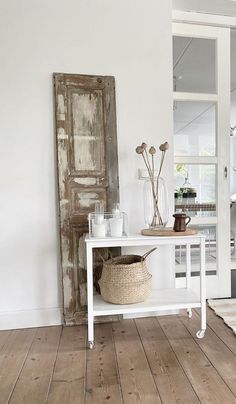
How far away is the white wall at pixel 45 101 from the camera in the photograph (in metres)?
2.06

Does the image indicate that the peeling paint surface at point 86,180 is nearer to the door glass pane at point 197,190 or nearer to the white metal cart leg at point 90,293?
the white metal cart leg at point 90,293

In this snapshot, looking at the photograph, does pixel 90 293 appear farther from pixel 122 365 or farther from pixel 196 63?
pixel 196 63

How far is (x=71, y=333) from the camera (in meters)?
2.03

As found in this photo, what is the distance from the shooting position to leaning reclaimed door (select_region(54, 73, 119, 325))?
2.10 meters

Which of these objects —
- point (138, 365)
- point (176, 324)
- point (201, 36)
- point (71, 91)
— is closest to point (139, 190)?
point (71, 91)

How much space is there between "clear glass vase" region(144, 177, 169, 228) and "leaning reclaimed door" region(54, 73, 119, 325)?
0.23 m

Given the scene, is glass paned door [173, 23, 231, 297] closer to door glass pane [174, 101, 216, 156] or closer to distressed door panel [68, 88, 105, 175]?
door glass pane [174, 101, 216, 156]

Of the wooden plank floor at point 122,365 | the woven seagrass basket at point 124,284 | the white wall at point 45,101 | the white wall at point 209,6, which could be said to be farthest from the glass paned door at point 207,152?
the woven seagrass basket at point 124,284

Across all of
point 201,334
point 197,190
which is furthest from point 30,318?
point 197,190

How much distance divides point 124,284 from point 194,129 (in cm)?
159

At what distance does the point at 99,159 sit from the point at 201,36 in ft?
4.78

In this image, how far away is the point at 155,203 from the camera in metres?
2.12

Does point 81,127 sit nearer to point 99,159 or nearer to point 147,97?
point 99,159

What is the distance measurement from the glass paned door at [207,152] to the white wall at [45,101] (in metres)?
0.53
